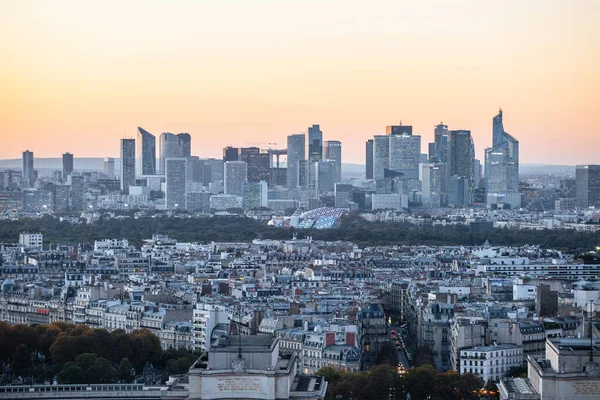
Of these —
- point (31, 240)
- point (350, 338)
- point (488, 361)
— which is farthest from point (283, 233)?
point (488, 361)

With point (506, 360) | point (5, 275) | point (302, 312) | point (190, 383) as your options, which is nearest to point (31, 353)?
point (302, 312)

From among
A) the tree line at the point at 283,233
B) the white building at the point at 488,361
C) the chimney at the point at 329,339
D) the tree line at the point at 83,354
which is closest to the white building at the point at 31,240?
the tree line at the point at 283,233

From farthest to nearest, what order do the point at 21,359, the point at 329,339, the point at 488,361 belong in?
the point at 21,359 → the point at 329,339 → the point at 488,361

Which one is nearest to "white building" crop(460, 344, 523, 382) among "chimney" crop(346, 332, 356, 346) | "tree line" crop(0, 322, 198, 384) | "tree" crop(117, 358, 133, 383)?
"chimney" crop(346, 332, 356, 346)

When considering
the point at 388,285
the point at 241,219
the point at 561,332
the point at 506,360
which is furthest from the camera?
the point at 241,219

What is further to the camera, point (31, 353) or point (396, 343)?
point (396, 343)

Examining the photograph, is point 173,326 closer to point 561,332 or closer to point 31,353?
point 31,353

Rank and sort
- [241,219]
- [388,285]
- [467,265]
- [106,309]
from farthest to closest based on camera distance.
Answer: [241,219] → [467,265] → [388,285] → [106,309]

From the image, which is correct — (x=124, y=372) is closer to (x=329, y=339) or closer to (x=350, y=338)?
(x=329, y=339)
